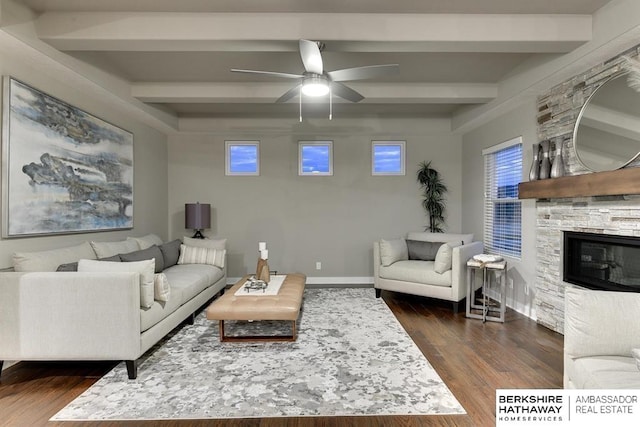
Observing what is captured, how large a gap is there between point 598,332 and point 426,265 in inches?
106

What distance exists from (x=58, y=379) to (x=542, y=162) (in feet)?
16.1

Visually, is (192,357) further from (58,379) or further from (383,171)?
(383,171)

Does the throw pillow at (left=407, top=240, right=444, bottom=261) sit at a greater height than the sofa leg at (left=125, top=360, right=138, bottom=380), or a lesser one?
greater

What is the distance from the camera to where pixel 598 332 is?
1.93 meters

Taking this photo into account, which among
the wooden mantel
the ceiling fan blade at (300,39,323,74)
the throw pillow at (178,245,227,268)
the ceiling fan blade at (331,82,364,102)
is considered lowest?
the throw pillow at (178,245,227,268)

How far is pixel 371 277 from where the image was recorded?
19.6 feet

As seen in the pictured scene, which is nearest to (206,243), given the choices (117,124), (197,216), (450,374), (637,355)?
(197,216)

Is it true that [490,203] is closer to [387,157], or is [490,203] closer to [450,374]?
[387,157]

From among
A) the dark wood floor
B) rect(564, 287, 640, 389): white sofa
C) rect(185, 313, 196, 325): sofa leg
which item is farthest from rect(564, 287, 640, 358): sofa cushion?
rect(185, 313, 196, 325): sofa leg

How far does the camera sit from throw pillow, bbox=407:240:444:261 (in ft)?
16.4

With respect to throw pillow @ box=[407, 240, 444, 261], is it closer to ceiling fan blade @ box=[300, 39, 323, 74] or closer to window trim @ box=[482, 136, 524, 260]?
window trim @ box=[482, 136, 524, 260]

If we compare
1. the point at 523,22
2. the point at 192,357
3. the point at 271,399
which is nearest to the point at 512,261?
the point at 523,22

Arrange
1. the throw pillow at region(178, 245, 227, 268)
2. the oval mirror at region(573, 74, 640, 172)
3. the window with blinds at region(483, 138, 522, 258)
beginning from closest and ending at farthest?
1. the oval mirror at region(573, 74, 640, 172)
2. the window with blinds at region(483, 138, 522, 258)
3. the throw pillow at region(178, 245, 227, 268)

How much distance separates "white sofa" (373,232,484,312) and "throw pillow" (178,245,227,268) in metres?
2.28
